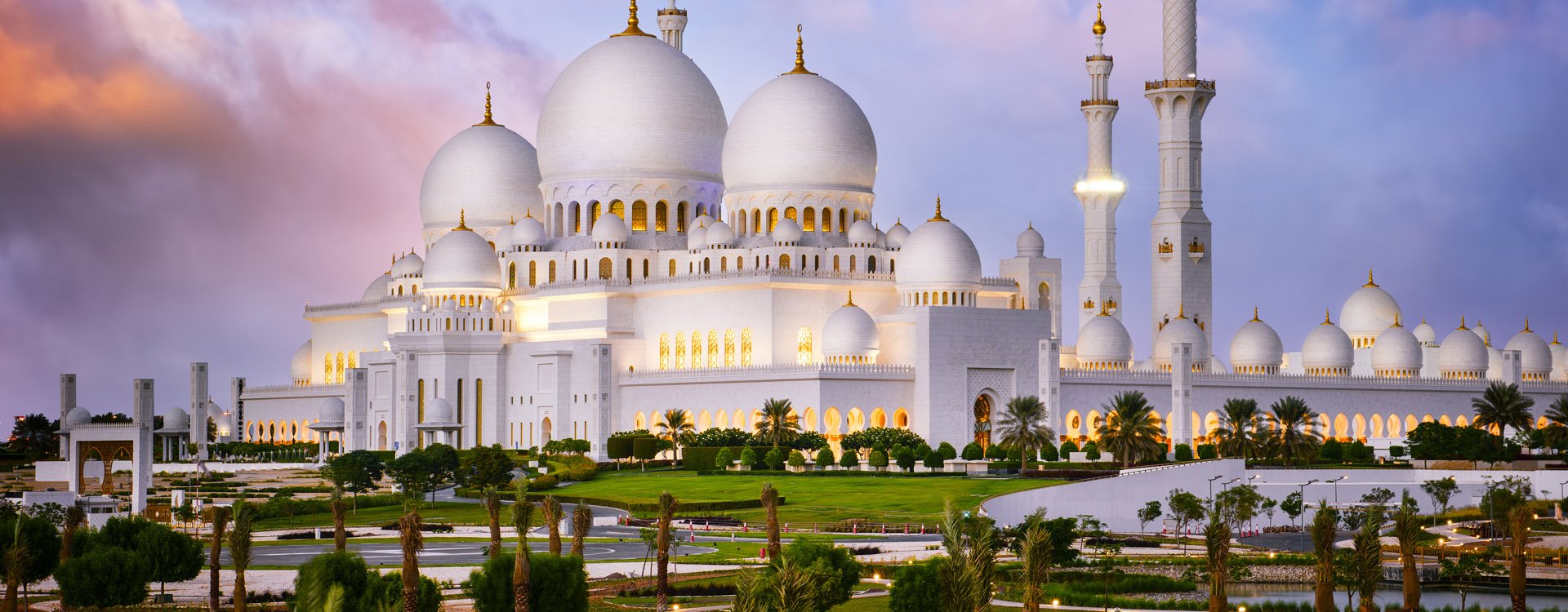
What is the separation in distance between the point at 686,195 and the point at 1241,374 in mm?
22351

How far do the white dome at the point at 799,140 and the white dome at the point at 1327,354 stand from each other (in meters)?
18.6

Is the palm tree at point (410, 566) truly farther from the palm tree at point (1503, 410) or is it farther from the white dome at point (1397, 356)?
the white dome at point (1397, 356)

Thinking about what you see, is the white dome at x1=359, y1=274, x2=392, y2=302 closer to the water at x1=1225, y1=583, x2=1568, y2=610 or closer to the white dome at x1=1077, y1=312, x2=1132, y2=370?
the white dome at x1=1077, y1=312, x2=1132, y2=370

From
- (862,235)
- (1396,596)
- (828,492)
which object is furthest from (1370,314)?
(1396,596)

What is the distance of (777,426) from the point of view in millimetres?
69438

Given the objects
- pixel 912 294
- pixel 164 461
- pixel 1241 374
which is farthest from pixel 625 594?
pixel 164 461

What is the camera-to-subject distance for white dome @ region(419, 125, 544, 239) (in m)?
91.1

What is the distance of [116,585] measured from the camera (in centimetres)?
3672

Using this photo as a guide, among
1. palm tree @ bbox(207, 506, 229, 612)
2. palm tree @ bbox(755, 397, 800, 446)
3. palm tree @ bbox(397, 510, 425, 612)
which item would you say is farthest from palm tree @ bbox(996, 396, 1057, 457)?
palm tree @ bbox(397, 510, 425, 612)

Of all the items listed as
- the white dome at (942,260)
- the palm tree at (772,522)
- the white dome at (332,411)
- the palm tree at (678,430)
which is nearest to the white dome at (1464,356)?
the white dome at (942,260)

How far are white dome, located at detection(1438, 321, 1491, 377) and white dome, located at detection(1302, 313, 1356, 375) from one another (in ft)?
17.4

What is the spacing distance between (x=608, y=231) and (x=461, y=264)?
5.78m

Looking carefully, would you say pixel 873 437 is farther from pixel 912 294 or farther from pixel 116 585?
pixel 116 585

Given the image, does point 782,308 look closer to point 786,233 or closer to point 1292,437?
point 786,233
